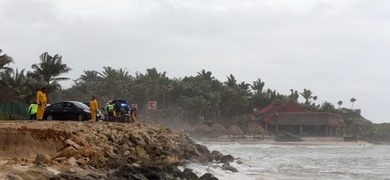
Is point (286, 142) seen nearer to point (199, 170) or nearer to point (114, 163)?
point (199, 170)

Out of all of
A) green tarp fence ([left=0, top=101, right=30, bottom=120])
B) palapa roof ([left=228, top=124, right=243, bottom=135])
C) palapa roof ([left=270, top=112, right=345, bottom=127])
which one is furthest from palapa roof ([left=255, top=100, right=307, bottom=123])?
green tarp fence ([left=0, top=101, right=30, bottom=120])

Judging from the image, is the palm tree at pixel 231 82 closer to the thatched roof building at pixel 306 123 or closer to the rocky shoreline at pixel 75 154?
the thatched roof building at pixel 306 123

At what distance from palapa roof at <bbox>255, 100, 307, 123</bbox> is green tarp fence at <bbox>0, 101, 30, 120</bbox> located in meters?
46.9

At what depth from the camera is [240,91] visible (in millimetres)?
77250

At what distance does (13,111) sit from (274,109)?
5129 cm

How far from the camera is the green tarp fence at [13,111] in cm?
2471

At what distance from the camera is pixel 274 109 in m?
74.9

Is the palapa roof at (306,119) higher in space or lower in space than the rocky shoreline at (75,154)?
higher

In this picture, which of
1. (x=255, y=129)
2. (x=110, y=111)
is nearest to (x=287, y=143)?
(x=255, y=129)

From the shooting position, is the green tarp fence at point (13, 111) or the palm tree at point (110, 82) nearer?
the green tarp fence at point (13, 111)

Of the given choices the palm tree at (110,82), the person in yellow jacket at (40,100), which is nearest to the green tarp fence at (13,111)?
the person in yellow jacket at (40,100)

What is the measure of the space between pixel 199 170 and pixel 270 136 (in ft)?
166

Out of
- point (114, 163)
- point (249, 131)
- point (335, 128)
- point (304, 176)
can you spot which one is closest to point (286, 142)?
point (249, 131)

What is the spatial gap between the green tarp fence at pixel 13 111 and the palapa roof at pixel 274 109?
46938mm
